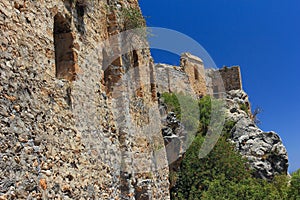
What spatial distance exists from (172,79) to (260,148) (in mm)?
8164

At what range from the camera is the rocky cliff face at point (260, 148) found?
624 inches

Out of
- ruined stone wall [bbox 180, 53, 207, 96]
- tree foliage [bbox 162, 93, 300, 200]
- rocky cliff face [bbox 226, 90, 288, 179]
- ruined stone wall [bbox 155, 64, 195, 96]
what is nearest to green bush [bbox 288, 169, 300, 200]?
tree foliage [bbox 162, 93, 300, 200]

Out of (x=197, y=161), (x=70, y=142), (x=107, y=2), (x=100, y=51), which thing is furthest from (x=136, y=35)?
(x=197, y=161)

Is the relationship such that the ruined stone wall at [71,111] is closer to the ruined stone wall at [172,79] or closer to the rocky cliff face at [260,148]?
the rocky cliff face at [260,148]

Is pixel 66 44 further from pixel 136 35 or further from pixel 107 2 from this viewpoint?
pixel 136 35

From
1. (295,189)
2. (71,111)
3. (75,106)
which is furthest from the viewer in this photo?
(295,189)

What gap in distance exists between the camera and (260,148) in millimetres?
16609

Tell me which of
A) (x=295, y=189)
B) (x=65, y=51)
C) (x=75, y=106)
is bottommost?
(x=295, y=189)

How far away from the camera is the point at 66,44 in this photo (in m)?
6.46

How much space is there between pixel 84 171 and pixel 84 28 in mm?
2542

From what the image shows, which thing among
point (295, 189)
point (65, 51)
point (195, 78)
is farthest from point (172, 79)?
point (65, 51)

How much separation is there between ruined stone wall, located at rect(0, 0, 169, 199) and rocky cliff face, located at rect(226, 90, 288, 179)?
744 centimetres

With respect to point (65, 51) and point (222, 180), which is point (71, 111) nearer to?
point (65, 51)

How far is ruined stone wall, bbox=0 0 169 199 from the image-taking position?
4.56 meters
